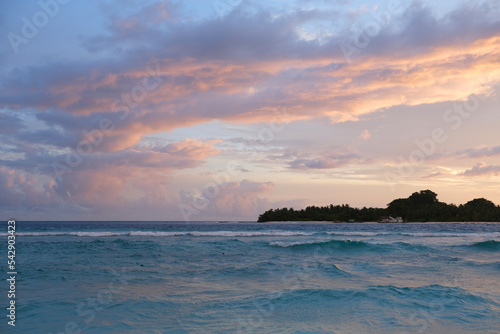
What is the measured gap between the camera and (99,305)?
11.3 metres

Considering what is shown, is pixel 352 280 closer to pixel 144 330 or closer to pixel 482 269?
pixel 482 269

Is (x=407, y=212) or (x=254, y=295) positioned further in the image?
(x=407, y=212)

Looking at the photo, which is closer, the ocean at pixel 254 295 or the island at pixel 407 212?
the ocean at pixel 254 295

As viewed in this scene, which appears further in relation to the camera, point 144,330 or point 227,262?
point 227,262

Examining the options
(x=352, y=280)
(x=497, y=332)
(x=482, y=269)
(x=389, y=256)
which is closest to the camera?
(x=497, y=332)

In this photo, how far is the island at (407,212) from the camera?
12625 cm

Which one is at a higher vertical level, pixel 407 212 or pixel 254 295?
pixel 407 212

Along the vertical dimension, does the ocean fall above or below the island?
below

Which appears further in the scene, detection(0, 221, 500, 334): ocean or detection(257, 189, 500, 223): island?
detection(257, 189, 500, 223): island

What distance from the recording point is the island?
414ft

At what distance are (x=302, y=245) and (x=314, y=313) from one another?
1935cm

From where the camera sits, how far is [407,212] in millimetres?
140500

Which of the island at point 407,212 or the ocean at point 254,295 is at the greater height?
the island at point 407,212

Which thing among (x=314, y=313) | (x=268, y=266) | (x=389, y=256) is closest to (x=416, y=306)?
(x=314, y=313)
